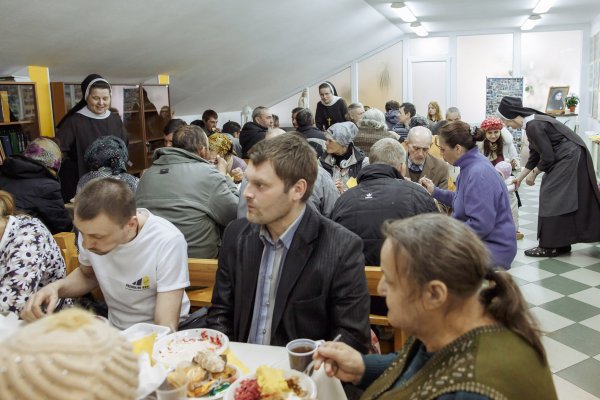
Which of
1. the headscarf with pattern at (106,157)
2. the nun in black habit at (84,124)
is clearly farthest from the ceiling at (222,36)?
the headscarf with pattern at (106,157)

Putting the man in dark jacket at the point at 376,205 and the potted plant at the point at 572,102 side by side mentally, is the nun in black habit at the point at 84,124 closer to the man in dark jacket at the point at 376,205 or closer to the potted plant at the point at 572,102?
the man in dark jacket at the point at 376,205

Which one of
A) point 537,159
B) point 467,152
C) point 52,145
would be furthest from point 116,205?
point 537,159

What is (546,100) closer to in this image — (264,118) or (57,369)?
(264,118)

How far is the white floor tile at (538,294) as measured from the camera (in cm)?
420

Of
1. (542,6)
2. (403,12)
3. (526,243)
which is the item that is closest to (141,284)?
(526,243)

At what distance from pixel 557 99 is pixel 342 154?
8407 millimetres

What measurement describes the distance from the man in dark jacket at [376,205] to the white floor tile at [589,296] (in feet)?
6.90

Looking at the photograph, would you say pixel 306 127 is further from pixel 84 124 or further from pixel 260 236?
pixel 260 236

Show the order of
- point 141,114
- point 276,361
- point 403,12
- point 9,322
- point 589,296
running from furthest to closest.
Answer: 1. point 403,12
2. point 141,114
3. point 589,296
4. point 9,322
5. point 276,361

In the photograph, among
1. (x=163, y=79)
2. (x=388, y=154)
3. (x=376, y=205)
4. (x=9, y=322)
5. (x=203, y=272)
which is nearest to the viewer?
(x=9, y=322)

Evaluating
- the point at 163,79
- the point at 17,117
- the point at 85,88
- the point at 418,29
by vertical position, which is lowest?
the point at 17,117

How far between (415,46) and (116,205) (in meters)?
11.7

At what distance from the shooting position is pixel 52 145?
3.70 meters

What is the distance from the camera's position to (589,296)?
13.9 ft
